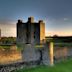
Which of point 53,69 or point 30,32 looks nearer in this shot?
point 53,69

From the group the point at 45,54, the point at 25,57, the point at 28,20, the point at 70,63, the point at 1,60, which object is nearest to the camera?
the point at 1,60

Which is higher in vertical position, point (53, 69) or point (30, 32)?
point (30, 32)

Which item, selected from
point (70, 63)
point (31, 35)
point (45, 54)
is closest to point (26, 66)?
point (45, 54)

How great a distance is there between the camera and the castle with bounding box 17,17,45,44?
40.6 m

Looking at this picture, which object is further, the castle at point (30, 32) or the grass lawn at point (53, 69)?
the castle at point (30, 32)

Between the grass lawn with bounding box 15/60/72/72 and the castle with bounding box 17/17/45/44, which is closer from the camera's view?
the grass lawn with bounding box 15/60/72/72

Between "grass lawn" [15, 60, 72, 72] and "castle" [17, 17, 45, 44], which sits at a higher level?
"castle" [17, 17, 45, 44]

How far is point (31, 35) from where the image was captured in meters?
41.3

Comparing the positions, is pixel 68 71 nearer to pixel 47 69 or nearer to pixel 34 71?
pixel 47 69

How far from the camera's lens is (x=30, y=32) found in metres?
41.2

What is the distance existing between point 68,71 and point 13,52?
18.4 feet

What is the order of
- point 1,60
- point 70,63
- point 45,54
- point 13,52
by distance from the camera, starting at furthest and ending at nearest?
point 70,63, point 45,54, point 13,52, point 1,60

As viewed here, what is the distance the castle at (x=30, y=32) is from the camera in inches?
1597

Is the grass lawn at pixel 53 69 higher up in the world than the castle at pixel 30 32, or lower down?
lower down
